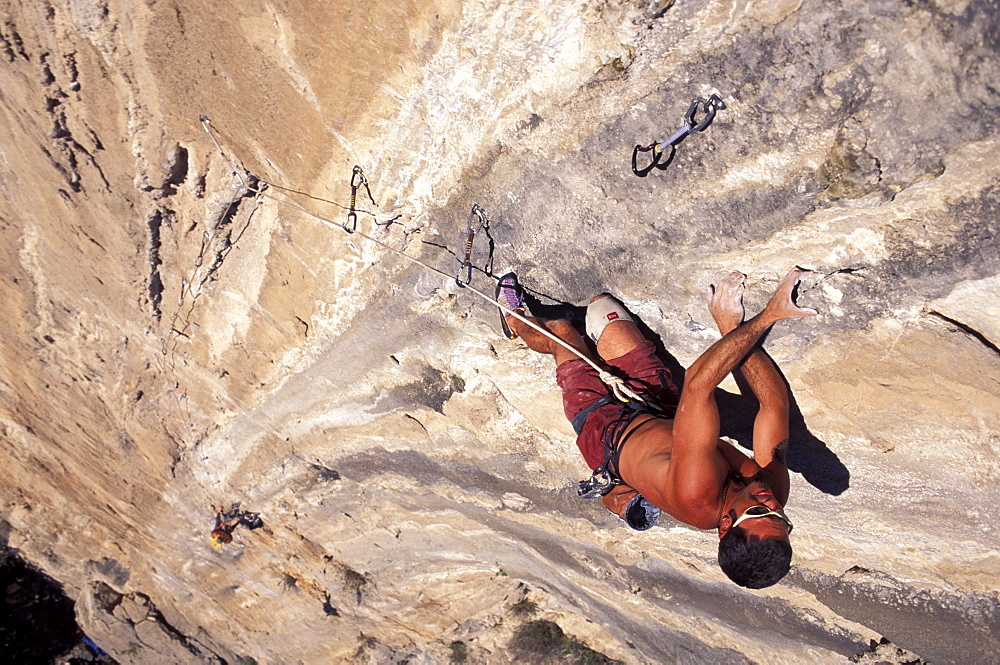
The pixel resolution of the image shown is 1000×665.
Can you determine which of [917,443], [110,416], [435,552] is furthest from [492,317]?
[110,416]

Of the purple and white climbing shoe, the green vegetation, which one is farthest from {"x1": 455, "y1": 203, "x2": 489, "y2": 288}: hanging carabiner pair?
the green vegetation

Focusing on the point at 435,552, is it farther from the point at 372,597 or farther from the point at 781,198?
the point at 781,198

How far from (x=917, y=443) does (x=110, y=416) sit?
491cm

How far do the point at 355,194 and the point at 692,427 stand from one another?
184 centimetres

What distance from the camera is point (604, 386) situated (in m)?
2.57

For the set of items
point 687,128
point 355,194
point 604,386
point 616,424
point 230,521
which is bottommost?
point 230,521

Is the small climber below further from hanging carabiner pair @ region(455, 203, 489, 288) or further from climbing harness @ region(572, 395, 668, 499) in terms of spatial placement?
climbing harness @ region(572, 395, 668, 499)

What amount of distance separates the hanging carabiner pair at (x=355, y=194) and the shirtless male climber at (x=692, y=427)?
802 mm

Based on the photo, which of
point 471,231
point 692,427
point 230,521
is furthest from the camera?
point 230,521

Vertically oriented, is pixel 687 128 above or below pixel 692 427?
above

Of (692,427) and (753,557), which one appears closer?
(753,557)

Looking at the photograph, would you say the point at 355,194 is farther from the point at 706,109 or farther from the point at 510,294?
the point at 706,109

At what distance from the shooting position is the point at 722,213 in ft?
7.06

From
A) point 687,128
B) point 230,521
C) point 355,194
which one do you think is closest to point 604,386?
point 687,128
